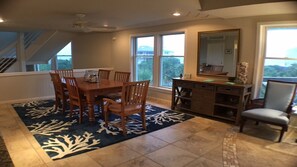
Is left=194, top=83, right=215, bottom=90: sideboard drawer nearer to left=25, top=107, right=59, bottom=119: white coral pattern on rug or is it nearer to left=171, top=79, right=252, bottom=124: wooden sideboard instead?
left=171, top=79, right=252, bottom=124: wooden sideboard

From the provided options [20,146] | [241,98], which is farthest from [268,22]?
[20,146]

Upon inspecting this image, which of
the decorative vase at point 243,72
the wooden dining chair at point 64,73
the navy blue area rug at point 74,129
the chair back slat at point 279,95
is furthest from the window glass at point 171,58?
the wooden dining chair at point 64,73

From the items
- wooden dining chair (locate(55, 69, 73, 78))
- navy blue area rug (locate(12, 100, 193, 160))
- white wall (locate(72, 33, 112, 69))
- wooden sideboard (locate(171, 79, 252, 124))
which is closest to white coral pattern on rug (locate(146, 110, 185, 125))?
navy blue area rug (locate(12, 100, 193, 160))

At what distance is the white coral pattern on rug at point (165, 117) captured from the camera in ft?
13.7

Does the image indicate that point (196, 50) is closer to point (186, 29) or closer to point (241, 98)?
point (186, 29)

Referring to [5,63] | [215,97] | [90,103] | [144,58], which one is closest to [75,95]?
[90,103]

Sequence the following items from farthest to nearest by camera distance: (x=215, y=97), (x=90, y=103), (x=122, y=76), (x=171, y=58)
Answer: (x=171, y=58) < (x=122, y=76) < (x=215, y=97) < (x=90, y=103)

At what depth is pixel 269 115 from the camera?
3312mm

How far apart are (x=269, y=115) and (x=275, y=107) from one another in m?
0.48

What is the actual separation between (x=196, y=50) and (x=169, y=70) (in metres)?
1.14

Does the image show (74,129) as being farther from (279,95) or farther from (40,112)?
(279,95)

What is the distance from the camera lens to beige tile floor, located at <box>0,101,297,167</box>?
259cm

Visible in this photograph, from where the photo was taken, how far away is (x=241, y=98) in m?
3.82

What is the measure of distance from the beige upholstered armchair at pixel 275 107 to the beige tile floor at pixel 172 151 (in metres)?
0.32
